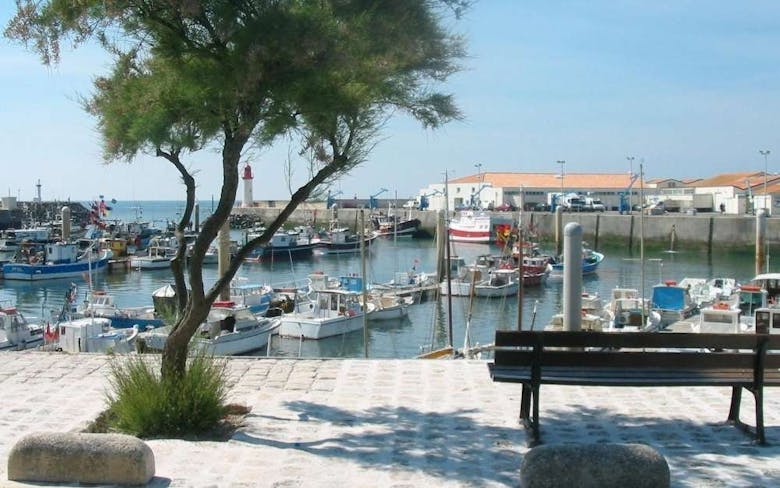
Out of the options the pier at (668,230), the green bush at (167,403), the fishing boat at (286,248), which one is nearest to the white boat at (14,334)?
the green bush at (167,403)

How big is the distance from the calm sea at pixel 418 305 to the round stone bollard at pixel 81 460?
24.4 meters

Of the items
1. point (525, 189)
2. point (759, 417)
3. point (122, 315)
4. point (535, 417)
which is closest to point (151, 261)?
point (122, 315)

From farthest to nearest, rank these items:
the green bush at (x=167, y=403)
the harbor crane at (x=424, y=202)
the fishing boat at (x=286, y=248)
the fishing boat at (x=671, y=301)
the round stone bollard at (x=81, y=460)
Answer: the harbor crane at (x=424, y=202)
the fishing boat at (x=286, y=248)
the fishing boat at (x=671, y=301)
the green bush at (x=167, y=403)
the round stone bollard at (x=81, y=460)

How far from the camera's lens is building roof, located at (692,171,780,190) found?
87.8 metres

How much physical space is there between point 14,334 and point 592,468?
26819 mm

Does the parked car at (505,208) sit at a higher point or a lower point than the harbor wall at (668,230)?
higher

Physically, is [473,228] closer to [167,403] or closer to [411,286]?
[411,286]

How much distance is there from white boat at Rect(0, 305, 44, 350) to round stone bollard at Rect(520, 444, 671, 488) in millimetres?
26038

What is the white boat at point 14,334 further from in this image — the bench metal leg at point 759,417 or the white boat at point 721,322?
the bench metal leg at point 759,417

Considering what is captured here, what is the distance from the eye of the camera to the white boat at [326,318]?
33.2 metres

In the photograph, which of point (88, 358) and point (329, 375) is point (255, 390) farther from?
point (88, 358)

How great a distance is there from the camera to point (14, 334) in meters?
28.4

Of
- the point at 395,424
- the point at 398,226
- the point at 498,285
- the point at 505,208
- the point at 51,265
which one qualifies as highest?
the point at 505,208

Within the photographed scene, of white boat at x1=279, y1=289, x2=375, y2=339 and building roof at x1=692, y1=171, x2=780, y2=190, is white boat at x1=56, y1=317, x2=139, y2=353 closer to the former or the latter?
white boat at x1=279, y1=289, x2=375, y2=339
